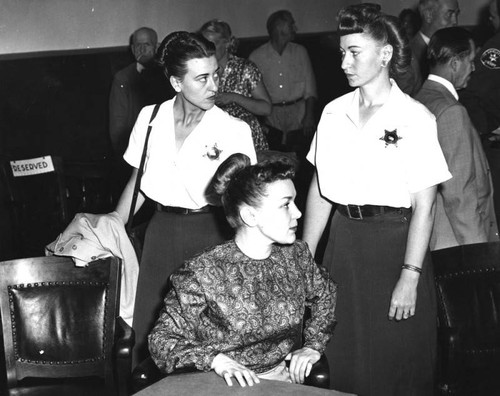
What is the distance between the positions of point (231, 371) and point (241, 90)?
2960 mm

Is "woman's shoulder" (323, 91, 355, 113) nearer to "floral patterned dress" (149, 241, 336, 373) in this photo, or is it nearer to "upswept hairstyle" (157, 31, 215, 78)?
"upswept hairstyle" (157, 31, 215, 78)

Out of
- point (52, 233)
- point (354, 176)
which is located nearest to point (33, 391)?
point (354, 176)

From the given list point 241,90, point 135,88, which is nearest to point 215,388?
point 241,90

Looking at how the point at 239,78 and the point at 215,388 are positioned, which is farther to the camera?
the point at 239,78

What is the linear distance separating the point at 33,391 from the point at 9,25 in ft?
12.8

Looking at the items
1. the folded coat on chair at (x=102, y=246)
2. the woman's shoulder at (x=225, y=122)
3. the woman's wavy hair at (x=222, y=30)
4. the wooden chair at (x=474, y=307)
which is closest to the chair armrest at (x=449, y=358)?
the wooden chair at (x=474, y=307)

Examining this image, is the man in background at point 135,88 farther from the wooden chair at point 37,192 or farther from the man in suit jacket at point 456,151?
the man in suit jacket at point 456,151

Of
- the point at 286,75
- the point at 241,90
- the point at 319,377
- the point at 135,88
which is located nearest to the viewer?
the point at 319,377

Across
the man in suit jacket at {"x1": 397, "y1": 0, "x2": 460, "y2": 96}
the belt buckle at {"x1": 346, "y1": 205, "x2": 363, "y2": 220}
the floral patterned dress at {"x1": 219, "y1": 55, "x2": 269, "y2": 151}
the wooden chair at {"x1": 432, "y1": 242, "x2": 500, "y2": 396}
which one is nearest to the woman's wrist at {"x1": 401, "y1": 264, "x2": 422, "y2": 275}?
the wooden chair at {"x1": 432, "y1": 242, "x2": 500, "y2": 396}

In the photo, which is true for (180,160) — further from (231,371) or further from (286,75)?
(286,75)

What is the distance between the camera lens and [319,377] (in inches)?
94.8

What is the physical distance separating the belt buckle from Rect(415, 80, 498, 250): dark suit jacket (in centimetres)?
64

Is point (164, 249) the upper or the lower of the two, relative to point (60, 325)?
upper

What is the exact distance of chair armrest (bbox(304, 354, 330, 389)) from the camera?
7.89ft
